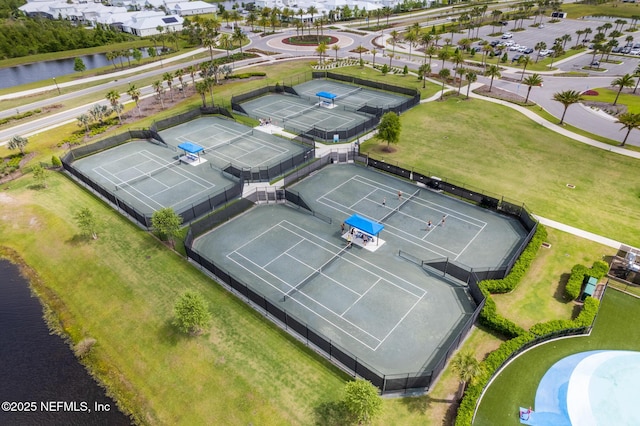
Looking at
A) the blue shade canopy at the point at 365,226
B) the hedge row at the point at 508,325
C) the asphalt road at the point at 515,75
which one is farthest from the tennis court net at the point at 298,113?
the hedge row at the point at 508,325

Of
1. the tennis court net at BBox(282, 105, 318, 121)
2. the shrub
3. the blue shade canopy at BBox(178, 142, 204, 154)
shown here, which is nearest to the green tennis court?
the shrub

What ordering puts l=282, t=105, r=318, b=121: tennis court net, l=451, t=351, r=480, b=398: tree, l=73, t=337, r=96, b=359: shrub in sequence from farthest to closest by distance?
l=282, t=105, r=318, b=121: tennis court net < l=73, t=337, r=96, b=359: shrub < l=451, t=351, r=480, b=398: tree

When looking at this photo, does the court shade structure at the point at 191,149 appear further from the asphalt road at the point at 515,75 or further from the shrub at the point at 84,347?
the asphalt road at the point at 515,75

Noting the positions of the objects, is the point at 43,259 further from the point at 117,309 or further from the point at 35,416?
the point at 35,416

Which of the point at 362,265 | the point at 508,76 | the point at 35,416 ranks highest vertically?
the point at 508,76

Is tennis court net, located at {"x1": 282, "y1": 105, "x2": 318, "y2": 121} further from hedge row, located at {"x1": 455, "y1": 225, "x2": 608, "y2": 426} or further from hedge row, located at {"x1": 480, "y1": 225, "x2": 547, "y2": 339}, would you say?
hedge row, located at {"x1": 455, "y1": 225, "x2": 608, "y2": 426}

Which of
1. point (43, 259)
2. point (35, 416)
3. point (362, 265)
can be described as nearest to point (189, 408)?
point (35, 416)
